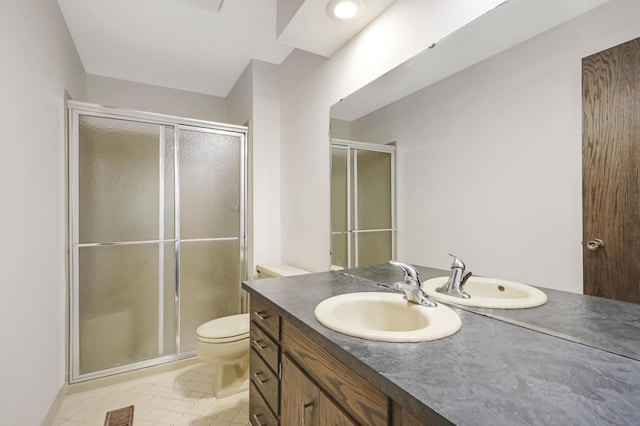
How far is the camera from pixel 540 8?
2.93 ft

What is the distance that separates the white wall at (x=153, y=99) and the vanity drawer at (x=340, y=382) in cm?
296

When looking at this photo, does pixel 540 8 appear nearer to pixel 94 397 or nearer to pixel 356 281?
pixel 356 281

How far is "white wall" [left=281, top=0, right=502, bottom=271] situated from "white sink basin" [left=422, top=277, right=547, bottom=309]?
93cm

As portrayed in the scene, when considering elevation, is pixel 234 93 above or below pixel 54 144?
above

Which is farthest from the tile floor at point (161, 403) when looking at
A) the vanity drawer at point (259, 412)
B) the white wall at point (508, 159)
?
the white wall at point (508, 159)

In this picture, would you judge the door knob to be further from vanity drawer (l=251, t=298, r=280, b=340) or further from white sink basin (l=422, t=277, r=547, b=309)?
vanity drawer (l=251, t=298, r=280, b=340)

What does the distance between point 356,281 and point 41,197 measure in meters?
1.70

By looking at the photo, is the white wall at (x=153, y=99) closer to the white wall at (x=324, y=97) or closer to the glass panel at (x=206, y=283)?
the white wall at (x=324, y=97)

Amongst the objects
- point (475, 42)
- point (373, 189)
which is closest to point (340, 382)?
point (373, 189)

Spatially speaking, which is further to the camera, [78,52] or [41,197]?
[78,52]

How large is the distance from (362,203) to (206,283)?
63.5 inches

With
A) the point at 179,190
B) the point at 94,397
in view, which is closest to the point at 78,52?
the point at 179,190

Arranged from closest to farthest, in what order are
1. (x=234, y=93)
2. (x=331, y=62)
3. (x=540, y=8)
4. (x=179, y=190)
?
1. (x=540, y=8)
2. (x=331, y=62)
3. (x=179, y=190)
4. (x=234, y=93)

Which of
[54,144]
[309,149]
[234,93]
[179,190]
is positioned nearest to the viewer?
[54,144]
